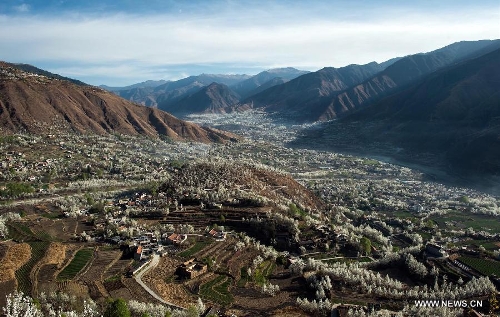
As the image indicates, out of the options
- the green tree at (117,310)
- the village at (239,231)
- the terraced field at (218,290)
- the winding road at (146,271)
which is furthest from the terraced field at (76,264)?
the terraced field at (218,290)

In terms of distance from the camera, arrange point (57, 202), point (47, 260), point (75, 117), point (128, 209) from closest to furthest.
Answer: point (47, 260)
point (128, 209)
point (57, 202)
point (75, 117)

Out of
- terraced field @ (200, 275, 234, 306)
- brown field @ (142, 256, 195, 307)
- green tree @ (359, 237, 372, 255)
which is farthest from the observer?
green tree @ (359, 237, 372, 255)

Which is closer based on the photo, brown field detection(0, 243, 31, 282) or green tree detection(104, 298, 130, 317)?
green tree detection(104, 298, 130, 317)

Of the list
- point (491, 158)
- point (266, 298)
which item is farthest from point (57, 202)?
point (491, 158)

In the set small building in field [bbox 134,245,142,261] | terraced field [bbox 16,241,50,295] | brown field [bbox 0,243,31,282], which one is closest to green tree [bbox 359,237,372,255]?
small building in field [bbox 134,245,142,261]

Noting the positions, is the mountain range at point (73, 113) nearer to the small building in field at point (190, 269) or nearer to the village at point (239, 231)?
the village at point (239, 231)

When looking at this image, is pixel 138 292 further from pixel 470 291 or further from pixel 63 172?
pixel 63 172

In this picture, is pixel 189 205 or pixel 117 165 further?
pixel 117 165

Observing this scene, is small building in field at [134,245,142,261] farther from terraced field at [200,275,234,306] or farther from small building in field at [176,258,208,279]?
terraced field at [200,275,234,306]
